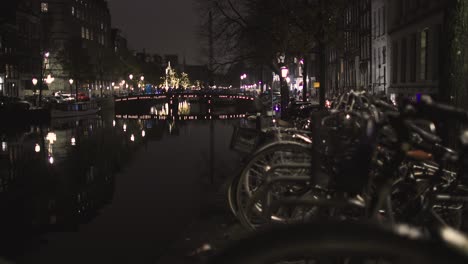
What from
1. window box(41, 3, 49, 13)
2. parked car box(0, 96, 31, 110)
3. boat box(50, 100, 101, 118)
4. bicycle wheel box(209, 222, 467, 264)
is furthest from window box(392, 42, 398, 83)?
window box(41, 3, 49, 13)

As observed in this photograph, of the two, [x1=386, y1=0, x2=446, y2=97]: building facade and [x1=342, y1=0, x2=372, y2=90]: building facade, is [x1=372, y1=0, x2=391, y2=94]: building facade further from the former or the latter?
[x1=386, y1=0, x2=446, y2=97]: building facade

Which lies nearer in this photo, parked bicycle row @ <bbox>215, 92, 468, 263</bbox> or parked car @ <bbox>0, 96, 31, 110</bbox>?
parked bicycle row @ <bbox>215, 92, 468, 263</bbox>

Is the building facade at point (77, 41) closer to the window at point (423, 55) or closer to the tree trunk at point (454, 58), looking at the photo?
the window at point (423, 55)

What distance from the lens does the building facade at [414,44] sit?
1350 inches

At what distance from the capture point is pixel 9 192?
1828 cm

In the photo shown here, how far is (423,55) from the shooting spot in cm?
3681

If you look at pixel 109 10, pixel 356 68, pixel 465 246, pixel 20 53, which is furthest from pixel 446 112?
pixel 109 10

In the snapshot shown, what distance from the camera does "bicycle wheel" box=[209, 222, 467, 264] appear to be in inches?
72.2

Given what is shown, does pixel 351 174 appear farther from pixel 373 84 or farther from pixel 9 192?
pixel 373 84

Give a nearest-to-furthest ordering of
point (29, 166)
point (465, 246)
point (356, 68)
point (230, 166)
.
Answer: point (465, 246), point (230, 166), point (29, 166), point (356, 68)

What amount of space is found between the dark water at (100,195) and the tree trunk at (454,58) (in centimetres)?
452

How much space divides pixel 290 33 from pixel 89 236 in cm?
2085

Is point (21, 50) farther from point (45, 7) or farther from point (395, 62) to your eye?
Result: point (395, 62)

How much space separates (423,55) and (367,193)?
3507 cm
